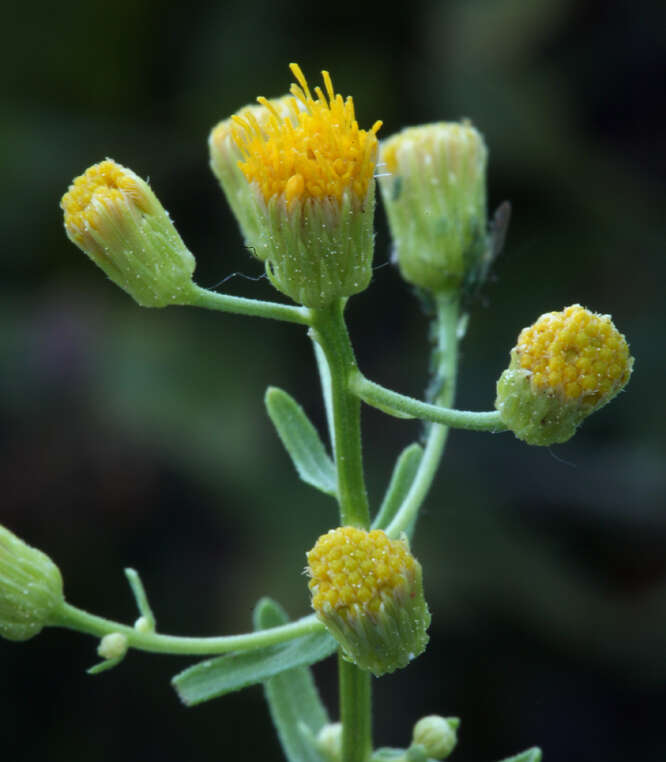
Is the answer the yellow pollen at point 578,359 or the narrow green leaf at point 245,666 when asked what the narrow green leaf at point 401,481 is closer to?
the narrow green leaf at point 245,666

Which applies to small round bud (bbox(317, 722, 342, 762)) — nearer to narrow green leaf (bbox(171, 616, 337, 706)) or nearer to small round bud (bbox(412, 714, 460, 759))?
small round bud (bbox(412, 714, 460, 759))

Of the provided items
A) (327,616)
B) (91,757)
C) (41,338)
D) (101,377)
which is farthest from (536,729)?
(327,616)

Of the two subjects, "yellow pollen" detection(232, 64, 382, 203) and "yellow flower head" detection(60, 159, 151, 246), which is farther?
"yellow flower head" detection(60, 159, 151, 246)

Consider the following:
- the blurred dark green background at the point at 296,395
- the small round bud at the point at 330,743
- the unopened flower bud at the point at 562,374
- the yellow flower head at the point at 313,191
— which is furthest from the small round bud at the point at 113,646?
the blurred dark green background at the point at 296,395

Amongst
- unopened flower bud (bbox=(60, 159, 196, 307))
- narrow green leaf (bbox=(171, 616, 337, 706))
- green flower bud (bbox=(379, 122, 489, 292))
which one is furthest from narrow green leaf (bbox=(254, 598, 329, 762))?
green flower bud (bbox=(379, 122, 489, 292))

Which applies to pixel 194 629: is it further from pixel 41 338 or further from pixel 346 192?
pixel 346 192

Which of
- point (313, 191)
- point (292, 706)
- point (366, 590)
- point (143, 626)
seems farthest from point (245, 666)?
point (313, 191)
